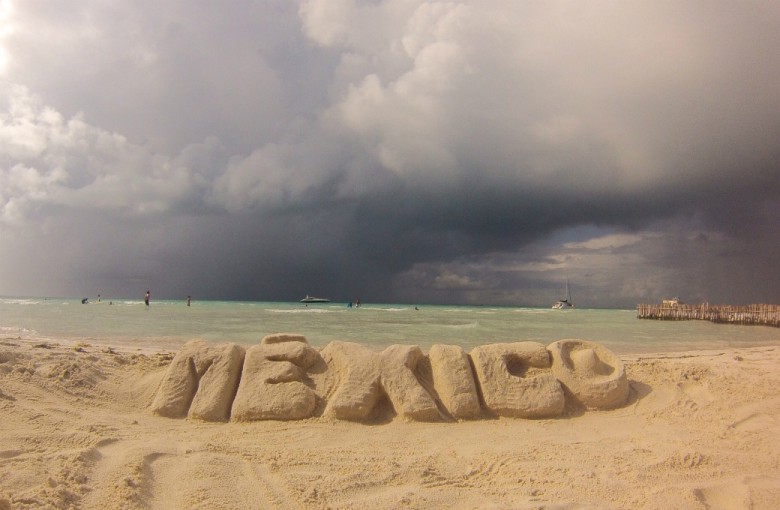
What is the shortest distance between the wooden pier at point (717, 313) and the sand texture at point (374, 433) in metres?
33.9

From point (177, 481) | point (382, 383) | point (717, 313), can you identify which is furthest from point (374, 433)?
point (717, 313)

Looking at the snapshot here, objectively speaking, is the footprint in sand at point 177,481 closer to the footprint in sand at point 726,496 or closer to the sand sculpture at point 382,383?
the sand sculpture at point 382,383

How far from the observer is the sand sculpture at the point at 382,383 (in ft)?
17.6

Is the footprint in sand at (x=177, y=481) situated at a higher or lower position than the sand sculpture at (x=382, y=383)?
lower

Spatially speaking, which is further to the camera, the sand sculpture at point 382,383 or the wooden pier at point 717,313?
the wooden pier at point 717,313

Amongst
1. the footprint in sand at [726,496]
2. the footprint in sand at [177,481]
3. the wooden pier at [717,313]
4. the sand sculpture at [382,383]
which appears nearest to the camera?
the footprint in sand at [177,481]

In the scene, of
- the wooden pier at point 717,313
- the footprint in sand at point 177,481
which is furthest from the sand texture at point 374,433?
the wooden pier at point 717,313

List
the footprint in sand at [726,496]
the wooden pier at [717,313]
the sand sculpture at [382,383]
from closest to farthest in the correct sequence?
the footprint in sand at [726,496]
the sand sculpture at [382,383]
the wooden pier at [717,313]

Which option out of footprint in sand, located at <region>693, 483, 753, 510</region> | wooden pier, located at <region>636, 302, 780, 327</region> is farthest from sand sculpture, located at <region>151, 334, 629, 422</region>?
wooden pier, located at <region>636, 302, 780, 327</region>

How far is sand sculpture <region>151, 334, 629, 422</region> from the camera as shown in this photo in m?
5.36

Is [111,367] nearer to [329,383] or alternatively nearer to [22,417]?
[22,417]

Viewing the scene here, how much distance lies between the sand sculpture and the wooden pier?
117 ft

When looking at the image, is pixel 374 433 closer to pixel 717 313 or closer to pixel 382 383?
pixel 382 383

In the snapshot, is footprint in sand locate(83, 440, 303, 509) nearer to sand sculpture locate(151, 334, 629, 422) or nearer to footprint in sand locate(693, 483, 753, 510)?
sand sculpture locate(151, 334, 629, 422)
